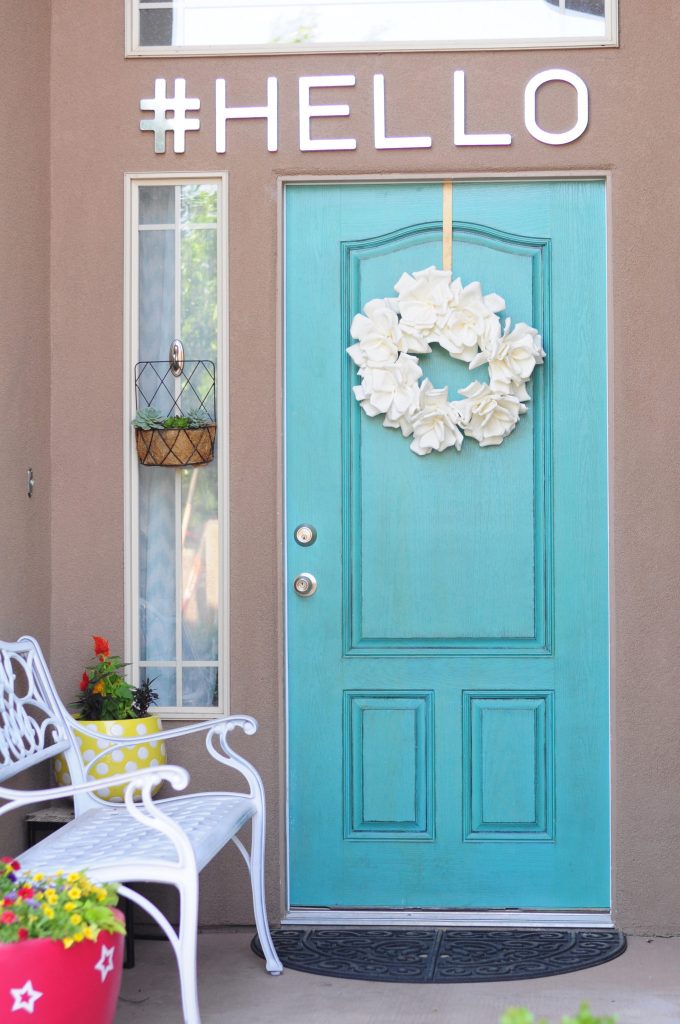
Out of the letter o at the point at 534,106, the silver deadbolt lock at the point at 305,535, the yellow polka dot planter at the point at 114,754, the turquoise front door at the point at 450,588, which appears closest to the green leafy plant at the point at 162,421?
the turquoise front door at the point at 450,588

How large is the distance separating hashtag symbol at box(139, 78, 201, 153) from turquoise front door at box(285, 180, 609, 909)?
1.13 ft

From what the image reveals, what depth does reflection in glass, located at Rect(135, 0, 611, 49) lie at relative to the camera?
347 centimetres

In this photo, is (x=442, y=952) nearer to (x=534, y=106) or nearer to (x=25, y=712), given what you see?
(x=25, y=712)

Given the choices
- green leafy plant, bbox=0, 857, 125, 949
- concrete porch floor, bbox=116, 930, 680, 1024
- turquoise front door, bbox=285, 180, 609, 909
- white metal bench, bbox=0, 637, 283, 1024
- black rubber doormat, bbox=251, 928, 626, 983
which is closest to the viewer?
green leafy plant, bbox=0, 857, 125, 949

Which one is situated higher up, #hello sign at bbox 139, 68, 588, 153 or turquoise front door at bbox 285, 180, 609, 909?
#hello sign at bbox 139, 68, 588, 153

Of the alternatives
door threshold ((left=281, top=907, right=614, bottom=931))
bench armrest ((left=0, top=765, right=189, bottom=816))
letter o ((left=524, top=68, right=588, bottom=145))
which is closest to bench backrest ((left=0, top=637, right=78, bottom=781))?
bench armrest ((left=0, top=765, right=189, bottom=816))

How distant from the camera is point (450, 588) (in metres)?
3.48

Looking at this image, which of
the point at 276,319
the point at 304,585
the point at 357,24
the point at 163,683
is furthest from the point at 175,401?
the point at 357,24

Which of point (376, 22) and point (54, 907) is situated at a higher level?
point (376, 22)

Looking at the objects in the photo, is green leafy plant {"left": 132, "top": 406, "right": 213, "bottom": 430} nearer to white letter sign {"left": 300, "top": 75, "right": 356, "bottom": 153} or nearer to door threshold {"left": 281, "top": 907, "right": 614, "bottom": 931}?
white letter sign {"left": 300, "top": 75, "right": 356, "bottom": 153}

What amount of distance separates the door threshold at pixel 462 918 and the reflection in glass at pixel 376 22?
248 cm

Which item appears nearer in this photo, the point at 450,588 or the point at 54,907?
the point at 54,907

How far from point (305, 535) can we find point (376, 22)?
59.1 inches

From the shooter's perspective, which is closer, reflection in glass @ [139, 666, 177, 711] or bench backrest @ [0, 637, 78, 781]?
bench backrest @ [0, 637, 78, 781]
